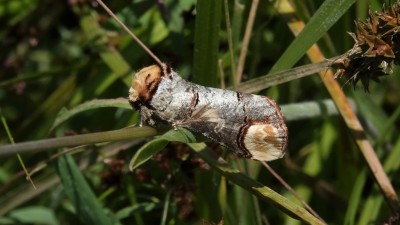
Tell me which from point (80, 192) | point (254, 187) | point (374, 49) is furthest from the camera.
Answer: point (80, 192)

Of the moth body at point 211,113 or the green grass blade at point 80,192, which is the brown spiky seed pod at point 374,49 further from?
the green grass blade at point 80,192

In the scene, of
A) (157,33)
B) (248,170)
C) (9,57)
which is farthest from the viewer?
(9,57)

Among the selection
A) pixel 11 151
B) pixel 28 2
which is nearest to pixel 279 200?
pixel 11 151

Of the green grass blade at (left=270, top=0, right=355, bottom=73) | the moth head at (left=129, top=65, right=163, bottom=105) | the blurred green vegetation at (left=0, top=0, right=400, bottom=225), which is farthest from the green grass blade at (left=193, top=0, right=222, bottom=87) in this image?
the moth head at (left=129, top=65, right=163, bottom=105)

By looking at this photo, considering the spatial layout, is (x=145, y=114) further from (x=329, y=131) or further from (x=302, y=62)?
(x=329, y=131)

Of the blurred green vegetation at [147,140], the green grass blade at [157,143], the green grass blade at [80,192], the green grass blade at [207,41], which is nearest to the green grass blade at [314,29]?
the blurred green vegetation at [147,140]

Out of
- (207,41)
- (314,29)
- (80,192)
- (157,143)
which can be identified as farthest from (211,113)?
(80,192)

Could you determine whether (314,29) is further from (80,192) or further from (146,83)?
(80,192)
